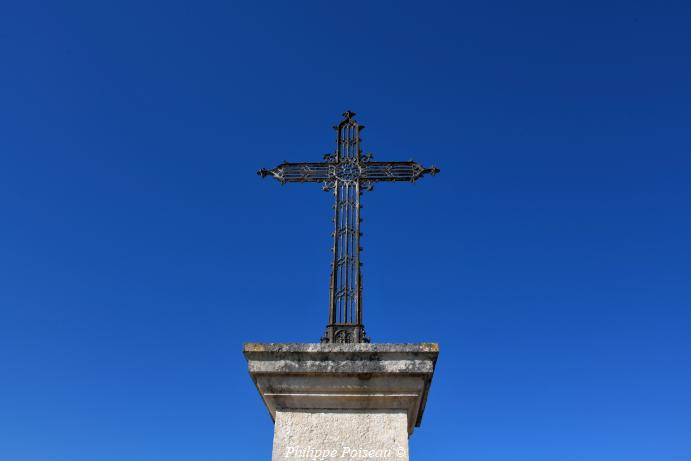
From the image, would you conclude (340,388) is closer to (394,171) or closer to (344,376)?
(344,376)

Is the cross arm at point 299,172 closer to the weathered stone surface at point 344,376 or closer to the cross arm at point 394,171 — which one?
the cross arm at point 394,171

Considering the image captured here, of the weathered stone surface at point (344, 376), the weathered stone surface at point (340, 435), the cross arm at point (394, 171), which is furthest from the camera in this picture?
the cross arm at point (394, 171)

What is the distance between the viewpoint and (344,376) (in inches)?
171

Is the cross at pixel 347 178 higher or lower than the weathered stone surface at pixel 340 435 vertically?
higher

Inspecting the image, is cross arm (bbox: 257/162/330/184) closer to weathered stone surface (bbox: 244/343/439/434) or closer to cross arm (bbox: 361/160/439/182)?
cross arm (bbox: 361/160/439/182)

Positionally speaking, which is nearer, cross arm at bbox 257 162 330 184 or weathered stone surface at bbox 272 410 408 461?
weathered stone surface at bbox 272 410 408 461

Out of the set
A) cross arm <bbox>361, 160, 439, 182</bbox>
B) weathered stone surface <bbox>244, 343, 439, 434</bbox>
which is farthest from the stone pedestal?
cross arm <bbox>361, 160, 439, 182</bbox>

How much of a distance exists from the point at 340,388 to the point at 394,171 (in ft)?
7.67

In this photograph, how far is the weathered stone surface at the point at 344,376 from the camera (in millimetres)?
4332

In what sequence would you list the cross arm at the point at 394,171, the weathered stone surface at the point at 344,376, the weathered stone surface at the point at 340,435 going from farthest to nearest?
1. the cross arm at the point at 394,171
2. the weathered stone surface at the point at 344,376
3. the weathered stone surface at the point at 340,435

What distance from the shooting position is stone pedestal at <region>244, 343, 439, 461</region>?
4.30 m

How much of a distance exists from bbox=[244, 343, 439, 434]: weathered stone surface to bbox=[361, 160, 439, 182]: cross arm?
192cm

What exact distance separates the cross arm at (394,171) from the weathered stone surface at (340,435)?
2292 millimetres

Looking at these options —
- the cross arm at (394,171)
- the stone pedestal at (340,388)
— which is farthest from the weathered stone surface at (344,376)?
the cross arm at (394,171)
